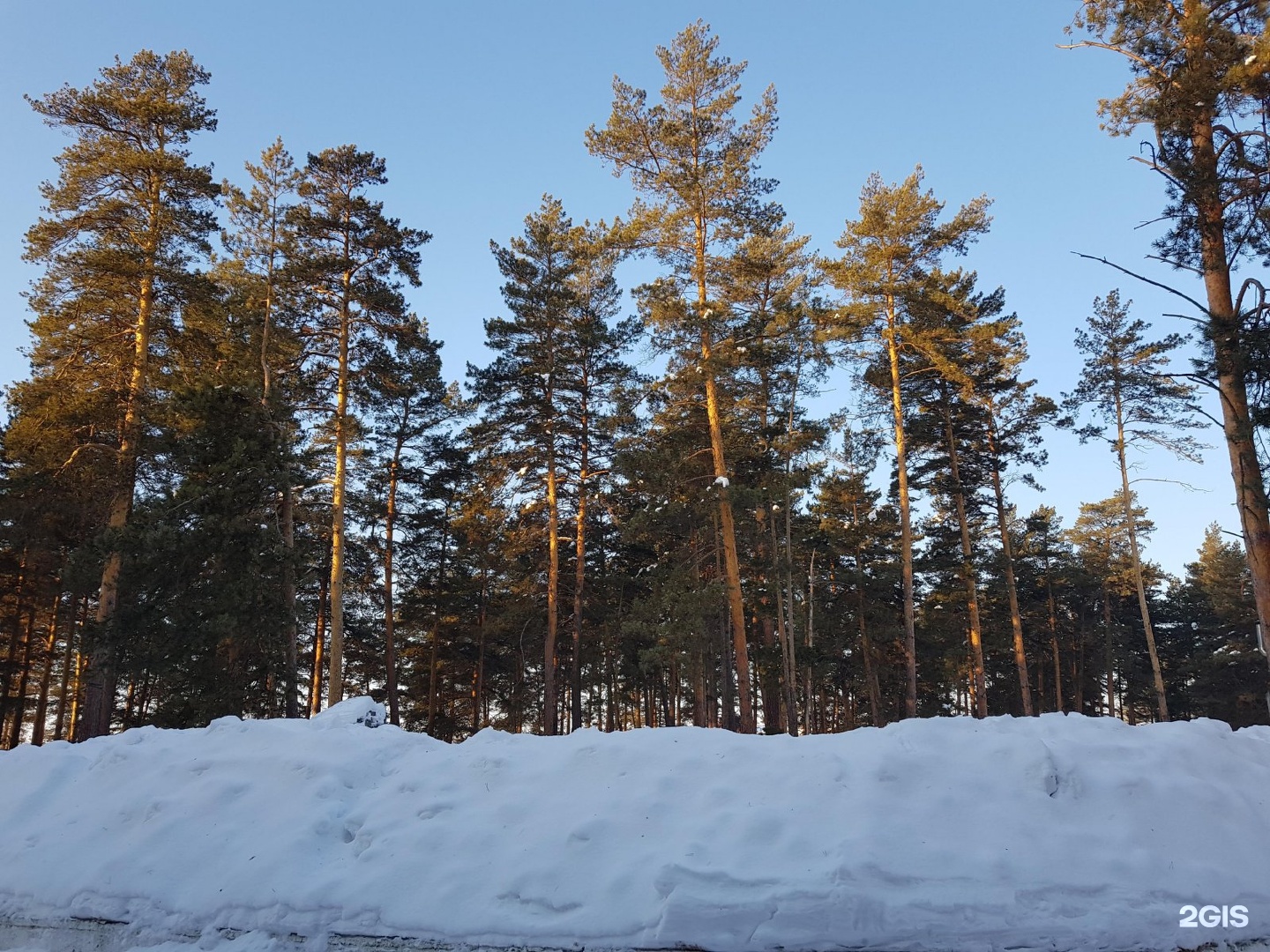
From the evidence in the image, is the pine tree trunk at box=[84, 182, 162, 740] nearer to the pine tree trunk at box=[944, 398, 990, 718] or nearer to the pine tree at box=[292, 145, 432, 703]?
the pine tree at box=[292, 145, 432, 703]

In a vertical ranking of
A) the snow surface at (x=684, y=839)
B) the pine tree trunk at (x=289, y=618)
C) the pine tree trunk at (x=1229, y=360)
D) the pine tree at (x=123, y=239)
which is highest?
the pine tree at (x=123, y=239)

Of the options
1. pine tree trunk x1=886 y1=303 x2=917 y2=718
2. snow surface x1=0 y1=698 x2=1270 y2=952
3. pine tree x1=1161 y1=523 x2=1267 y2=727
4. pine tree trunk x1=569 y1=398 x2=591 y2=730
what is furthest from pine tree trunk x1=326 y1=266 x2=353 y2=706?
pine tree x1=1161 y1=523 x2=1267 y2=727

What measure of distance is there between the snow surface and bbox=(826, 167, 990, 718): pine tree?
623 inches

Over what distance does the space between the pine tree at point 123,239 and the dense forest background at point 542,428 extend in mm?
86

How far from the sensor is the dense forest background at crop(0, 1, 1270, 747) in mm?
13195

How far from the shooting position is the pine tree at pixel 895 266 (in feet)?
68.9

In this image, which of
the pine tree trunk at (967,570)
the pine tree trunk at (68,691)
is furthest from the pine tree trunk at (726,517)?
the pine tree trunk at (68,691)

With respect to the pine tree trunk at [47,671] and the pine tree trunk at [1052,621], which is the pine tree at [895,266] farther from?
the pine tree trunk at [47,671]

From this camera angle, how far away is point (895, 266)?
21.8 metres

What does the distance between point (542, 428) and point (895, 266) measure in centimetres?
1172

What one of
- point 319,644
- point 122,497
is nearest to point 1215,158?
point 122,497

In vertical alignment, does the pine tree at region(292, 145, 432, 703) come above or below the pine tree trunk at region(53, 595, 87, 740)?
above

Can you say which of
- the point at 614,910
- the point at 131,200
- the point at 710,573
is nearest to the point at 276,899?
the point at 614,910

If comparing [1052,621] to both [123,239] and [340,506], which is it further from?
[123,239]
